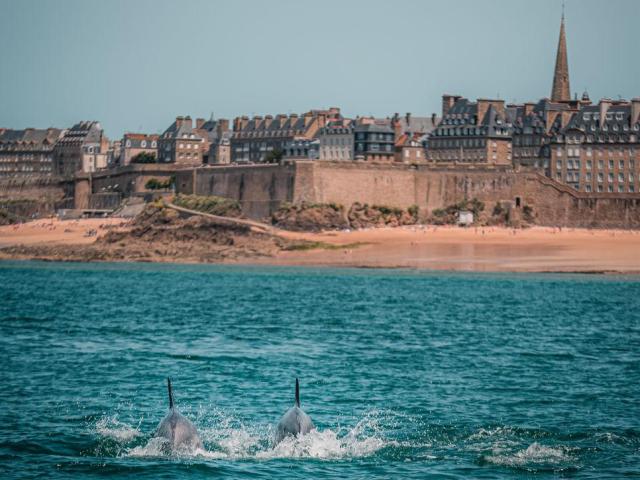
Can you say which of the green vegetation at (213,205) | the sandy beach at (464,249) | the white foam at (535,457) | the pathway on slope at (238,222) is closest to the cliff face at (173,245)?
the pathway on slope at (238,222)

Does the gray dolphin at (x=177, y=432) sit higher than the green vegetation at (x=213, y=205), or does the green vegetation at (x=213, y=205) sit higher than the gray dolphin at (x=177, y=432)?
the green vegetation at (x=213, y=205)

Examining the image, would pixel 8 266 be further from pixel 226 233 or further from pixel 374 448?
pixel 374 448

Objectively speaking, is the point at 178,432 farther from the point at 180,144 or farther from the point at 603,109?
the point at 180,144

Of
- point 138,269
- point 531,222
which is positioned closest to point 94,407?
point 138,269

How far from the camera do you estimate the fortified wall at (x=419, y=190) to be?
83.0m

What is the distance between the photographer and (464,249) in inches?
2805

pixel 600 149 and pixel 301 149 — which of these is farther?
pixel 301 149

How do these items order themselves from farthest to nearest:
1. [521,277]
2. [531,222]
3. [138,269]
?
[531,222] < [138,269] < [521,277]

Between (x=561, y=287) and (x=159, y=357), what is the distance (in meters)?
28.4

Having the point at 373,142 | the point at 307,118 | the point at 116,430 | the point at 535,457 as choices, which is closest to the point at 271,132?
the point at 307,118

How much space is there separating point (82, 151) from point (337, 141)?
36700 millimetres

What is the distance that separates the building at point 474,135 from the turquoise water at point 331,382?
38.8 m

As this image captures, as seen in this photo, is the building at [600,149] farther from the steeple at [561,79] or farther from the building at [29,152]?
the building at [29,152]

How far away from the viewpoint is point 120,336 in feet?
124
